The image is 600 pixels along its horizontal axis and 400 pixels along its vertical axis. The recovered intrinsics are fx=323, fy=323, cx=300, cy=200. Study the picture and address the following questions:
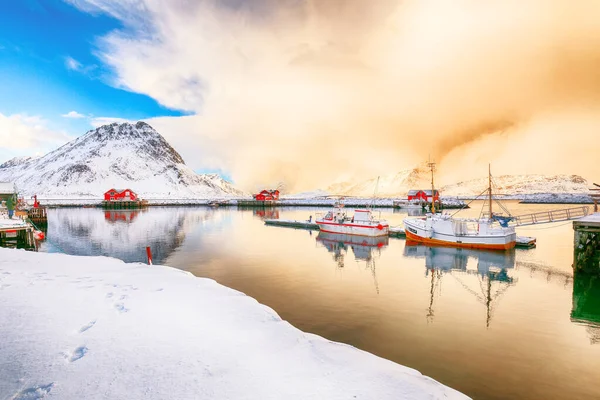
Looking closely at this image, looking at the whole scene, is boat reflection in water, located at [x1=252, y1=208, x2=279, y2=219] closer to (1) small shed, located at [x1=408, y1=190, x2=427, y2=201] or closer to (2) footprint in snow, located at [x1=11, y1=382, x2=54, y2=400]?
(1) small shed, located at [x1=408, y1=190, x2=427, y2=201]

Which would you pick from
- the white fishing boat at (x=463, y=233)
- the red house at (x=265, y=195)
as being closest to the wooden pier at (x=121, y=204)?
the red house at (x=265, y=195)

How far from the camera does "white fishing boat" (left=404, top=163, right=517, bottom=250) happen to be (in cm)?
3606

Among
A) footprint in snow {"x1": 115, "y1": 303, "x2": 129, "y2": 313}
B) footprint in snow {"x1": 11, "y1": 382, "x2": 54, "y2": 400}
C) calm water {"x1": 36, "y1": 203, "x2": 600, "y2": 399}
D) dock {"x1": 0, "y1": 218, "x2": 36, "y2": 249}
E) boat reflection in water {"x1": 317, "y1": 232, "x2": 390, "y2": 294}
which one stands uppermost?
footprint in snow {"x1": 11, "y1": 382, "x2": 54, "y2": 400}

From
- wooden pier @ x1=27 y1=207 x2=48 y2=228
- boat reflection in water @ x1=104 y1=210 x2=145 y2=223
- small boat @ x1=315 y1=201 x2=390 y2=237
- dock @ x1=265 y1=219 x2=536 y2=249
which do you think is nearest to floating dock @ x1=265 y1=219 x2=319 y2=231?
dock @ x1=265 y1=219 x2=536 y2=249

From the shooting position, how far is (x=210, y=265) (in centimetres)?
2920

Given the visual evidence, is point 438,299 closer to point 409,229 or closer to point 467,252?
point 467,252

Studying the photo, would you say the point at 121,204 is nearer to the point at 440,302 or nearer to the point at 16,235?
the point at 16,235

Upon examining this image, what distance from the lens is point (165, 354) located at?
22.5 feet

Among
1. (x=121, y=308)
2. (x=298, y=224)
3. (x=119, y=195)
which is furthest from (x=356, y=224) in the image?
(x=119, y=195)

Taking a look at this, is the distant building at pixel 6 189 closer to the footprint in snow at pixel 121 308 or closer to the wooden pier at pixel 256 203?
the footprint in snow at pixel 121 308

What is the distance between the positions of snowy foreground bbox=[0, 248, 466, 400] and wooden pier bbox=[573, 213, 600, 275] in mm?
25292

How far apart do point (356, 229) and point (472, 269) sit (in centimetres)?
2030

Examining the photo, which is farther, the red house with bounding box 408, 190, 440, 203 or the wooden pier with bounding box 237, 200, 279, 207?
the wooden pier with bounding box 237, 200, 279, 207

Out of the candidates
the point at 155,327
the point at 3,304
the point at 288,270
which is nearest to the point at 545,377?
the point at 155,327
